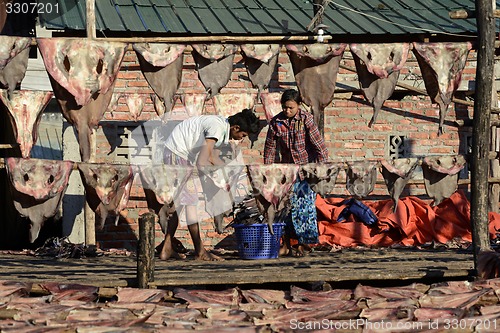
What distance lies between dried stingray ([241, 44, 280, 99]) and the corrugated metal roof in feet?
10.2

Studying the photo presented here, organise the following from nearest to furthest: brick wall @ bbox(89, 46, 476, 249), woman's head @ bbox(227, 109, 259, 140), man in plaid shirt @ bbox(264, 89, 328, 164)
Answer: woman's head @ bbox(227, 109, 259, 140), man in plaid shirt @ bbox(264, 89, 328, 164), brick wall @ bbox(89, 46, 476, 249)

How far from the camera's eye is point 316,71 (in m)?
8.17

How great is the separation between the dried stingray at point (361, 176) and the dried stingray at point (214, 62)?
1187 mm

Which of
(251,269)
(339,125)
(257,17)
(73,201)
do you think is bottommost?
(251,269)

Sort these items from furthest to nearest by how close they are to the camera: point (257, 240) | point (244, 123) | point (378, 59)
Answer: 1. point (257, 240)
2. point (244, 123)
3. point (378, 59)

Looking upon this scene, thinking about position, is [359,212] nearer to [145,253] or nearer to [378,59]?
[378,59]

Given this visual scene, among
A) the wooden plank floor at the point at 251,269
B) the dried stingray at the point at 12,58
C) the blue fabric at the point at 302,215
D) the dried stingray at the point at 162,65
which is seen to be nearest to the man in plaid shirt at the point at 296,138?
the blue fabric at the point at 302,215

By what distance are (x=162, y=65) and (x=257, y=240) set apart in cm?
193

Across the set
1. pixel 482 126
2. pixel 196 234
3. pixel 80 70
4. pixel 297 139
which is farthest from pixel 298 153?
pixel 80 70

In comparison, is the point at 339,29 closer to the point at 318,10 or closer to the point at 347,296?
the point at 318,10

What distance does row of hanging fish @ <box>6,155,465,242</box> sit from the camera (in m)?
7.42

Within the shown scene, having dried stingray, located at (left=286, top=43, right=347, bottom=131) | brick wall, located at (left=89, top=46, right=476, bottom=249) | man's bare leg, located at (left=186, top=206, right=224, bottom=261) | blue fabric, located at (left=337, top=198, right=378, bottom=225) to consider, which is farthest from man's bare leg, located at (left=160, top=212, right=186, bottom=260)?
blue fabric, located at (left=337, top=198, right=378, bottom=225)

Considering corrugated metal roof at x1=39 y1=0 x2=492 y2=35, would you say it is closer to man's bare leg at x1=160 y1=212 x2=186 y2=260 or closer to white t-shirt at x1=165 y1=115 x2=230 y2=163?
white t-shirt at x1=165 y1=115 x2=230 y2=163

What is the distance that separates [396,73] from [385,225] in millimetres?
3080
